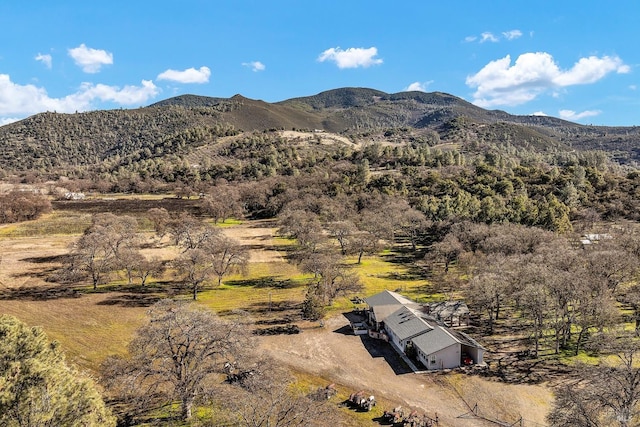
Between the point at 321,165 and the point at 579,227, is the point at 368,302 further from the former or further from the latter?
the point at 321,165

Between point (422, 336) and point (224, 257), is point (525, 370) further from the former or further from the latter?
point (224, 257)

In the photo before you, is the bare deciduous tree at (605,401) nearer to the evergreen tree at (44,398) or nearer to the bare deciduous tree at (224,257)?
the evergreen tree at (44,398)

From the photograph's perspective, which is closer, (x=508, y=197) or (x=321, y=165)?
(x=508, y=197)

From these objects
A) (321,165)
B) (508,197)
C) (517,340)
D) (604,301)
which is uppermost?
(321,165)

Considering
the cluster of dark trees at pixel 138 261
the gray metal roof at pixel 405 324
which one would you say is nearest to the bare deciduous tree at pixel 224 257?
the cluster of dark trees at pixel 138 261

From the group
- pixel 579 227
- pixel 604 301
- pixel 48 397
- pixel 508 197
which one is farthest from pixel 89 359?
pixel 508 197

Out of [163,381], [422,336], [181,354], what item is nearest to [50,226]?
[181,354]
